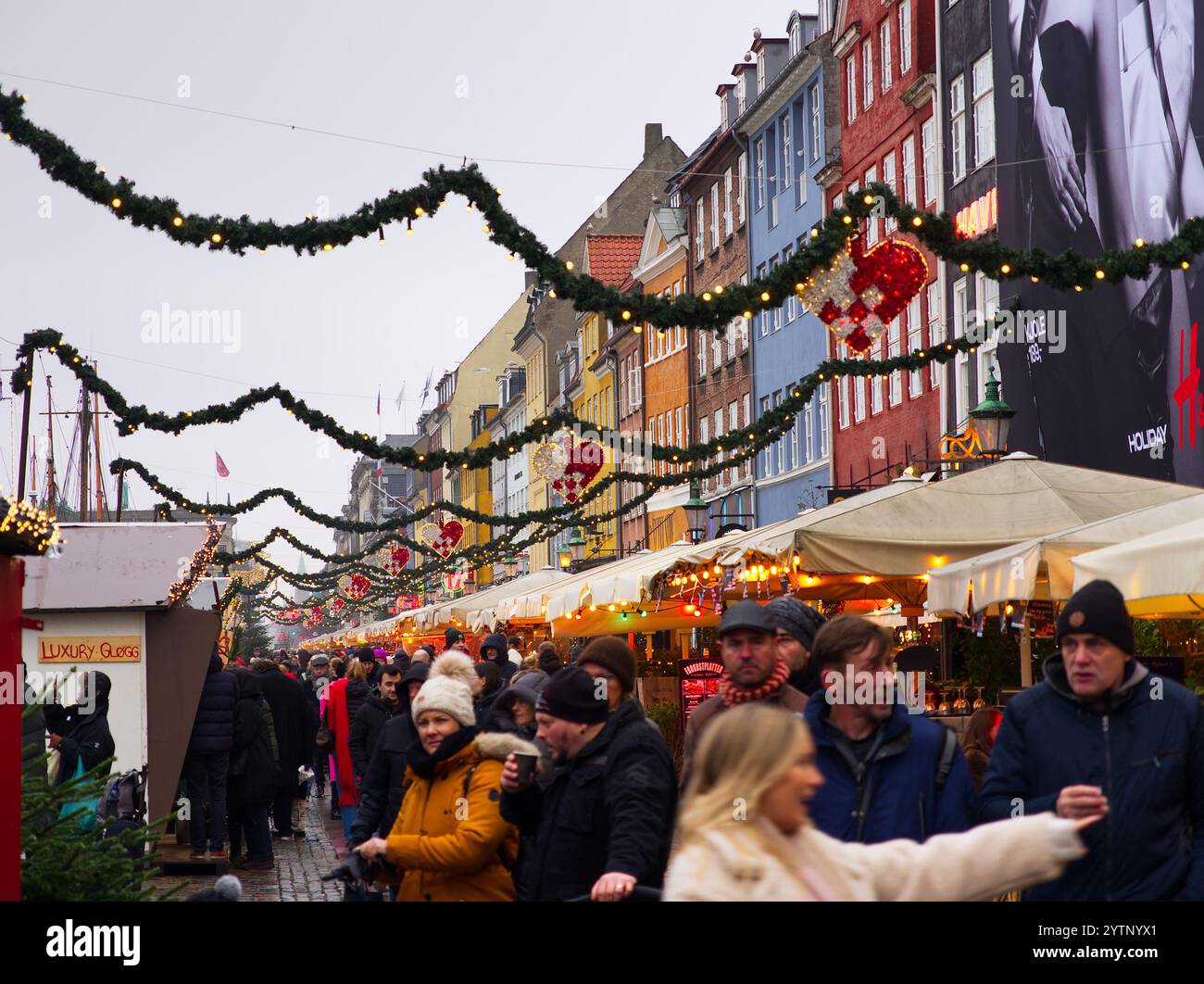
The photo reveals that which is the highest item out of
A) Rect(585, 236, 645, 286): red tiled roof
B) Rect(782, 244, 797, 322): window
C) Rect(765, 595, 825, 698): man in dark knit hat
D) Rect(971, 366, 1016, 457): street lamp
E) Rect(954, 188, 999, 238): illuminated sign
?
Rect(585, 236, 645, 286): red tiled roof

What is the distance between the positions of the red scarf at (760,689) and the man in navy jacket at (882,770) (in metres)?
0.92

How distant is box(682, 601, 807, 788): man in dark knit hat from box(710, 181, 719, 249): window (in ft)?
160

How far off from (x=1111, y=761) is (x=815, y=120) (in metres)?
41.0

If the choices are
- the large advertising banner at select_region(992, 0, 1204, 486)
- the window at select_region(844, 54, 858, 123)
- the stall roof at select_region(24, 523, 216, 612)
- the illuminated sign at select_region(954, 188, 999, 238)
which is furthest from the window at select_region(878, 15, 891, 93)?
the stall roof at select_region(24, 523, 216, 612)

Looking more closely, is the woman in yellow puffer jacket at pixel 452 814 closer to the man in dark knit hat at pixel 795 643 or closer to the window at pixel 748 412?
the man in dark knit hat at pixel 795 643

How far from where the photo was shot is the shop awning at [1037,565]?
10.2 m

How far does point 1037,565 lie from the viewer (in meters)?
10.3

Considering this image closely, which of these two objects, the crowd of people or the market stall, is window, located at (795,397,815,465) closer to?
the market stall

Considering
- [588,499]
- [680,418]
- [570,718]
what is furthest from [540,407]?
[570,718]

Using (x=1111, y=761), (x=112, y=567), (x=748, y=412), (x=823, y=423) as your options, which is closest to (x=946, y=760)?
(x=1111, y=761)

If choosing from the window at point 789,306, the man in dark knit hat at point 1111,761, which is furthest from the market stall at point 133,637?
the window at point 789,306

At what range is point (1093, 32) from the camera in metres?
26.4

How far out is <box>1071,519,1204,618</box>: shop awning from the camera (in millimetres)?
8258
